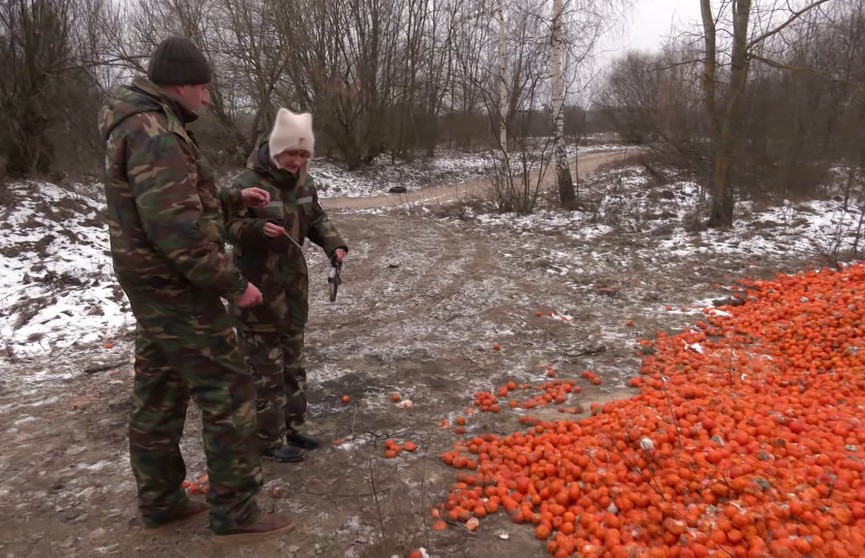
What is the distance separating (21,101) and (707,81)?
507 inches

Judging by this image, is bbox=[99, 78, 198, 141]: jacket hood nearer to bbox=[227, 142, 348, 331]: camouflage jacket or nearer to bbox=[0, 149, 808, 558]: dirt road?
bbox=[227, 142, 348, 331]: camouflage jacket

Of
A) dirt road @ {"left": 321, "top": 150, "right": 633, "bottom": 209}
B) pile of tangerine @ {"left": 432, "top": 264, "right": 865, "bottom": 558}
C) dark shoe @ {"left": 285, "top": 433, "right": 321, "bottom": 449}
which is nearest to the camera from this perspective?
pile of tangerine @ {"left": 432, "top": 264, "right": 865, "bottom": 558}

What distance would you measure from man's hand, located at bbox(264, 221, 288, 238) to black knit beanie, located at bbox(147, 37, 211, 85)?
2.81ft

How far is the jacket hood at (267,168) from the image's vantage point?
3.23m

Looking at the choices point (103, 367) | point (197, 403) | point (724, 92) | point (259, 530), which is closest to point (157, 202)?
point (197, 403)

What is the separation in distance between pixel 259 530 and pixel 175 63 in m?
2.27

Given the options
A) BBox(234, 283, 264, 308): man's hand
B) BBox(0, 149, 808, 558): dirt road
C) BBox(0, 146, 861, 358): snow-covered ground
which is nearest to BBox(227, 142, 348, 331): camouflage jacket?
BBox(234, 283, 264, 308): man's hand

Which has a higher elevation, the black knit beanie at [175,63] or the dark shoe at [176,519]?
the black knit beanie at [175,63]

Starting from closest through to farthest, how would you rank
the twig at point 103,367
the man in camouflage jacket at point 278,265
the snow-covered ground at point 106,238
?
the man in camouflage jacket at point 278,265 → the twig at point 103,367 → the snow-covered ground at point 106,238

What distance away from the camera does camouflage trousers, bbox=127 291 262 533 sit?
8.07ft

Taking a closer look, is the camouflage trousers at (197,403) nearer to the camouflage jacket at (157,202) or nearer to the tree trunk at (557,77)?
the camouflage jacket at (157,202)

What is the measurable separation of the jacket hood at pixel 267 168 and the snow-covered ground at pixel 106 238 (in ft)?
13.1

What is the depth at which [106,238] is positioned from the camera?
936 centimetres

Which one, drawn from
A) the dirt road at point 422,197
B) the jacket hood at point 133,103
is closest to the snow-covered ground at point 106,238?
the dirt road at point 422,197
